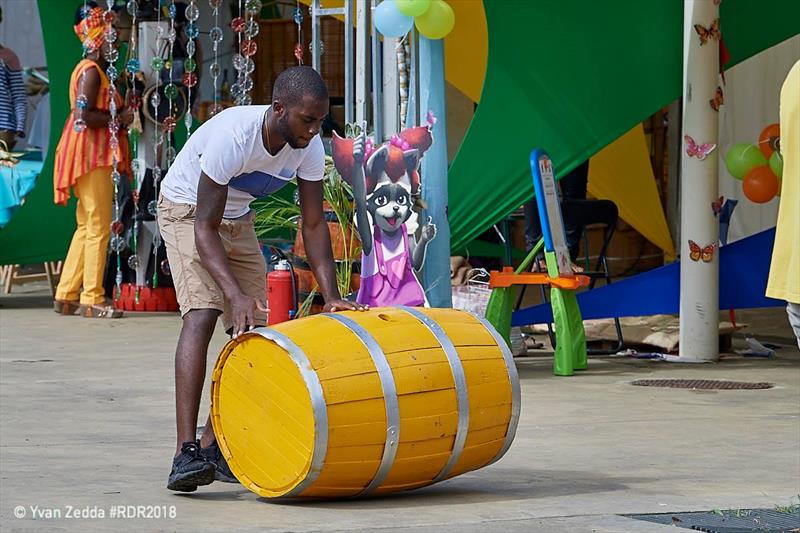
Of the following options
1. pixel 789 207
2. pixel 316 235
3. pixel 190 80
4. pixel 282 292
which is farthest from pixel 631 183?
pixel 316 235

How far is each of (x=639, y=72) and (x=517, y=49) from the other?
703 mm

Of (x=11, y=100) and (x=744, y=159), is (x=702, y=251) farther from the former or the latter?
(x=11, y=100)

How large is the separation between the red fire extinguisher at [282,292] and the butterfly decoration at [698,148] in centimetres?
233

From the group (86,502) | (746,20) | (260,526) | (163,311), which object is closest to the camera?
(260,526)

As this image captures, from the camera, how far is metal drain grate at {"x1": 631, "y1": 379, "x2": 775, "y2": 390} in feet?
23.9

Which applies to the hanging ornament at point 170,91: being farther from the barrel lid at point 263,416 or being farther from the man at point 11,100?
the barrel lid at point 263,416

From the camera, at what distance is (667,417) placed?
6.34 meters

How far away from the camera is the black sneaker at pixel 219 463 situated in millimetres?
4816

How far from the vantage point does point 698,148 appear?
8086 millimetres

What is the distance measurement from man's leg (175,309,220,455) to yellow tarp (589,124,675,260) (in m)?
6.32

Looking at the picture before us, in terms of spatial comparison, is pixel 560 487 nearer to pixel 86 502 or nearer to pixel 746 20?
pixel 86 502

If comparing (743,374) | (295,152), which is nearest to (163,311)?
(743,374)

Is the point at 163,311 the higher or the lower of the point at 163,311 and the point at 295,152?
the lower

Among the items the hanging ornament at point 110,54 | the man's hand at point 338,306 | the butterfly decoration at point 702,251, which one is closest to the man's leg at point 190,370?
the man's hand at point 338,306
